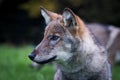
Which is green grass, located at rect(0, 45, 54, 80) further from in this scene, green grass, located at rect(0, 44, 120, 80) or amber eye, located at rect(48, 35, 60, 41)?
amber eye, located at rect(48, 35, 60, 41)

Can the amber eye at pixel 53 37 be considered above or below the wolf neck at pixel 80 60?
above

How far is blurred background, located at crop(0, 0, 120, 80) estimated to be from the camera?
40.3 ft

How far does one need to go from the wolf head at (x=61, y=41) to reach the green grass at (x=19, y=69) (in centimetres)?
268

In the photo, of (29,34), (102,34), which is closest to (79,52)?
(102,34)

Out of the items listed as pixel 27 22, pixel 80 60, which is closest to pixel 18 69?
pixel 80 60

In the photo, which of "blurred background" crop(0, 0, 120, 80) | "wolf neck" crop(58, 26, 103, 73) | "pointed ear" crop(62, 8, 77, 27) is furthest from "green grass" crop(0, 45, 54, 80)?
"pointed ear" crop(62, 8, 77, 27)

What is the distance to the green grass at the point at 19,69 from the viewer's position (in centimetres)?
1005

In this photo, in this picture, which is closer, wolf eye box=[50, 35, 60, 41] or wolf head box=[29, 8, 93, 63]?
wolf head box=[29, 8, 93, 63]

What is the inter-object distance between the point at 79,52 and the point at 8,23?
1427 cm

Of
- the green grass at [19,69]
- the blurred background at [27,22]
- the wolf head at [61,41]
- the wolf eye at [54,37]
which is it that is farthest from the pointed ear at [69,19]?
the blurred background at [27,22]

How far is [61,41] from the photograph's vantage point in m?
6.73

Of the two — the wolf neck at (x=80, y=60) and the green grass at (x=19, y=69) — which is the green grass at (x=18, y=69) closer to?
the green grass at (x=19, y=69)

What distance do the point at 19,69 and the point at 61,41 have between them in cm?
534

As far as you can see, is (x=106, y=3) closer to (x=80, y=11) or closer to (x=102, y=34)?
(x=80, y=11)
